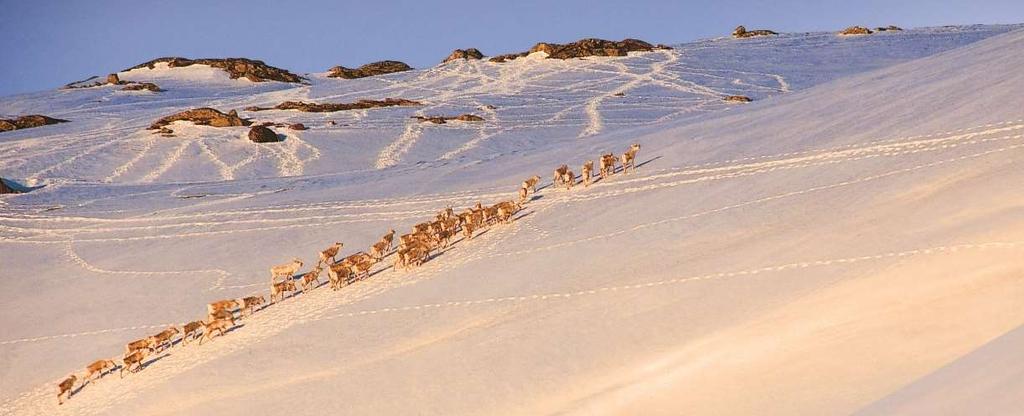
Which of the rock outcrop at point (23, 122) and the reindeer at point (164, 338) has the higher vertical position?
the rock outcrop at point (23, 122)

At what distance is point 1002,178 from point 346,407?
28.9 ft

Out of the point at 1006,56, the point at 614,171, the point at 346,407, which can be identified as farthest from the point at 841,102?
the point at 346,407

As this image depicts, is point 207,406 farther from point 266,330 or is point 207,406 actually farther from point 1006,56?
point 1006,56

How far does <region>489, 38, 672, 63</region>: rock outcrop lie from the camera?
74625mm

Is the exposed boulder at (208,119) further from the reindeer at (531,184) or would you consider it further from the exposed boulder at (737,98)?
the reindeer at (531,184)

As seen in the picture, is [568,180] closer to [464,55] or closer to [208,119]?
[208,119]

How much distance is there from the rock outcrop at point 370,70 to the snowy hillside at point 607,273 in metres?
44.6

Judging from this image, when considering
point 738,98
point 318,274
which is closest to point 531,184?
point 318,274

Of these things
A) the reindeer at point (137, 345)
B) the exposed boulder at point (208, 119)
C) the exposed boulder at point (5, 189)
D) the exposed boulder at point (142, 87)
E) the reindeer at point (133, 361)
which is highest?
the exposed boulder at point (142, 87)

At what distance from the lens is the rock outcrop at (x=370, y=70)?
80.2 meters

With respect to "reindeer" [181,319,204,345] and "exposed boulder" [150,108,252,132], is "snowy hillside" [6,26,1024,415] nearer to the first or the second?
"reindeer" [181,319,204,345]

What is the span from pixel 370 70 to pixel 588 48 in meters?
20.2

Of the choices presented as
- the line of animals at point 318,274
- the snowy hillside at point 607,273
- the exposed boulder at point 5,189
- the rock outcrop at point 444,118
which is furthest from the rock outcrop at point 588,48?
the line of animals at point 318,274

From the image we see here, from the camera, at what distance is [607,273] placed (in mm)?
13203
